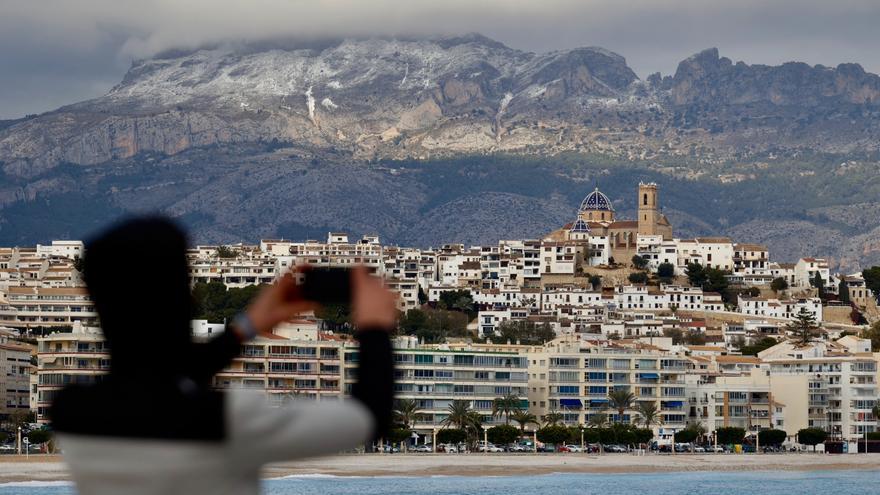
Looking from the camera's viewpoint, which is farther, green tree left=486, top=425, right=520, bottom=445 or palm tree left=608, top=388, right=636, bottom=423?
palm tree left=608, top=388, right=636, bottom=423

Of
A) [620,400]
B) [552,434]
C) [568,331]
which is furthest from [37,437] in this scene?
[568,331]

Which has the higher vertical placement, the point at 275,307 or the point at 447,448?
the point at 275,307

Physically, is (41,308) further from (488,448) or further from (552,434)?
(552,434)

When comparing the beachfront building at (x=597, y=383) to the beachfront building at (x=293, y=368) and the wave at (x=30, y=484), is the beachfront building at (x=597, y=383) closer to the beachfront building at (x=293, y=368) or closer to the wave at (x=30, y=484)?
the beachfront building at (x=293, y=368)

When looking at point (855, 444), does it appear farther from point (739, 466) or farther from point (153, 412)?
point (153, 412)

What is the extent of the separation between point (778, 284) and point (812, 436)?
7499cm

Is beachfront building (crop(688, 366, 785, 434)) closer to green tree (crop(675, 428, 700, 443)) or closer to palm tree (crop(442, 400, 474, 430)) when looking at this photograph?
green tree (crop(675, 428, 700, 443))

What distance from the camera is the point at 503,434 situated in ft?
300

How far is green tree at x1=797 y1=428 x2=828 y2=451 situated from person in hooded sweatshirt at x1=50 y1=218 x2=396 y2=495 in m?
94.2

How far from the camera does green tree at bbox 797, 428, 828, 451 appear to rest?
96812 millimetres

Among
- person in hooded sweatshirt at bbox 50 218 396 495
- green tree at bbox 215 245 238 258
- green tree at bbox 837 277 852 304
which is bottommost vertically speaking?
person in hooded sweatshirt at bbox 50 218 396 495

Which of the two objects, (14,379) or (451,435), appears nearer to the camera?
(451,435)

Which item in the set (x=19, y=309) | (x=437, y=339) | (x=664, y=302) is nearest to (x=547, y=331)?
(x=437, y=339)

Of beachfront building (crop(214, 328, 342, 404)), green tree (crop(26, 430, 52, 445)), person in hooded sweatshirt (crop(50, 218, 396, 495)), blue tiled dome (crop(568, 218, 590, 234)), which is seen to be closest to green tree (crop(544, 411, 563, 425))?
beachfront building (crop(214, 328, 342, 404))
